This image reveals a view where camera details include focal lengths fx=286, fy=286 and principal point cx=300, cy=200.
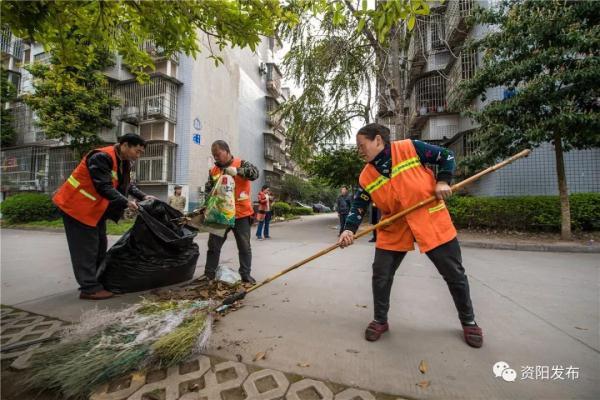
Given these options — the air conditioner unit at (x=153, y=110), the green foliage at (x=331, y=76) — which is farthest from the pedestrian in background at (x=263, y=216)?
the air conditioner unit at (x=153, y=110)

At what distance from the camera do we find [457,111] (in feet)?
36.3

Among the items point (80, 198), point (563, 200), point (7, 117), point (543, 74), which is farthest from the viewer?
point (7, 117)

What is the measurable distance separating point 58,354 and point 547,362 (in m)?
2.79

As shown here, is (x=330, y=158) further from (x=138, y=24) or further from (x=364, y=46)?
(x=138, y=24)

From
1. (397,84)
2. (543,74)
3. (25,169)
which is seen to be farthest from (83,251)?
(25,169)

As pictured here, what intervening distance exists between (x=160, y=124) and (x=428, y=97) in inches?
492

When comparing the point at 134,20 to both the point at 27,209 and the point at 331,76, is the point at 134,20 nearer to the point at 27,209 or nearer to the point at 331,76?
the point at 331,76

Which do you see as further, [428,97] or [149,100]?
[149,100]

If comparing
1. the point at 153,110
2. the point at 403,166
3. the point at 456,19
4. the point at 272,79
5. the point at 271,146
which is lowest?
the point at 403,166

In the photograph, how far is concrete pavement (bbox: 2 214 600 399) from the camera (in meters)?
1.50

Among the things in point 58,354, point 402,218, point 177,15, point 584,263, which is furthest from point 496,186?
point 58,354

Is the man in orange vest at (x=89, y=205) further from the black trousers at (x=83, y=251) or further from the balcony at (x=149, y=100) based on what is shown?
the balcony at (x=149, y=100)

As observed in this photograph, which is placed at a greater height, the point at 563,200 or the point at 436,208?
the point at 563,200

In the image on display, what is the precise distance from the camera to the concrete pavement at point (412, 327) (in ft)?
4.94
